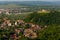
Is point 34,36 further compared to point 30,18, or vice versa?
point 30,18

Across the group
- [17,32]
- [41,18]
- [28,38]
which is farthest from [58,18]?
[28,38]

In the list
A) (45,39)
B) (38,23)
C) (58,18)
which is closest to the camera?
(45,39)

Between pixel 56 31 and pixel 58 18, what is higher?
pixel 56 31

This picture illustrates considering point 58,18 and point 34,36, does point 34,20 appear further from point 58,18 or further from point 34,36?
point 34,36

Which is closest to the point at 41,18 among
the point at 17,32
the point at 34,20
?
the point at 34,20

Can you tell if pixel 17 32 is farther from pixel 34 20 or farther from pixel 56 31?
pixel 34 20

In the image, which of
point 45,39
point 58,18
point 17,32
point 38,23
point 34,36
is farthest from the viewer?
point 58,18

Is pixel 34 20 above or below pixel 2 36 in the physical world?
below

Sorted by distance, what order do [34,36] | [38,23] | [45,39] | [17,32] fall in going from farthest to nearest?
[38,23], [17,32], [34,36], [45,39]

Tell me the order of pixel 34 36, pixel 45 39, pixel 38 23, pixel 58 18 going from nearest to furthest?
pixel 45 39, pixel 34 36, pixel 38 23, pixel 58 18
